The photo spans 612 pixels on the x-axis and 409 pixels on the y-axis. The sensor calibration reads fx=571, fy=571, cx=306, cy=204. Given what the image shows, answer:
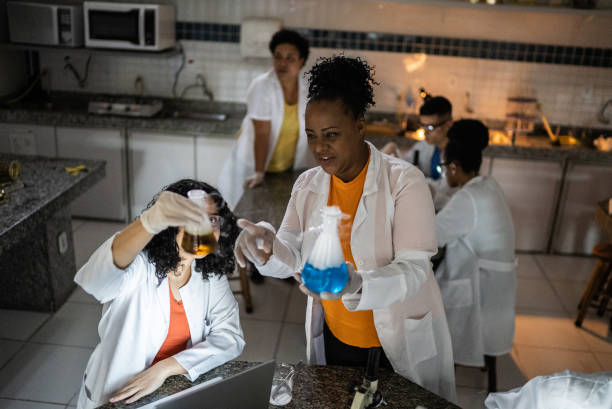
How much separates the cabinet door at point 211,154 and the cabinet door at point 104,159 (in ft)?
2.10

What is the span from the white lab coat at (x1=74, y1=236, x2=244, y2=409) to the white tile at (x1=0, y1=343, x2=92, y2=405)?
1158 millimetres

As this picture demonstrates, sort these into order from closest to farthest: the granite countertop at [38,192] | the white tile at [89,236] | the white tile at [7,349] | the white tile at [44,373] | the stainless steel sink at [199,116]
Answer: the granite countertop at [38,192]
the white tile at [44,373]
the white tile at [7,349]
the white tile at [89,236]
the stainless steel sink at [199,116]

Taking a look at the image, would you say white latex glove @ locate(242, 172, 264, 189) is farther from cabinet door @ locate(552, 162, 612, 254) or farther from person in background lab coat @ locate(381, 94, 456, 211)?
cabinet door @ locate(552, 162, 612, 254)

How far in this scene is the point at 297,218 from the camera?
6.18 ft

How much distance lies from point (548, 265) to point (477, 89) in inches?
63.0

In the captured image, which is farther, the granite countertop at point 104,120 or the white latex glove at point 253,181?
the granite countertop at point 104,120

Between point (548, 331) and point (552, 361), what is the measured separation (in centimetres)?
34

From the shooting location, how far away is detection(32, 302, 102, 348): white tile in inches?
130

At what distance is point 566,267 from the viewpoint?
465cm

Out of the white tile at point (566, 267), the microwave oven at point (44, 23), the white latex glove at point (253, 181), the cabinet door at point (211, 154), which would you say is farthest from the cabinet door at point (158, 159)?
the white tile at point (566, 267)

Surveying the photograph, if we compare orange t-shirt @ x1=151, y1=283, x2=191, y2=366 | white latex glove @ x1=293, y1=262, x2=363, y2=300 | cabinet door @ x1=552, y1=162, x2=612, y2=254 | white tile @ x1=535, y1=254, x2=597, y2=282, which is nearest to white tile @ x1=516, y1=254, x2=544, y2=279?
white tile @ x1=535, y1=254, x2=597, y2=282

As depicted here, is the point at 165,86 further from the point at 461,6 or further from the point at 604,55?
the point at 604,55

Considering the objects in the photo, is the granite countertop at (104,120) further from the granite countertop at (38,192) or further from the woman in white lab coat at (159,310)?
the woman in white lab coat at (159,310)

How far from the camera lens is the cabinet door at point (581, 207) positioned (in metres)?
4.57
